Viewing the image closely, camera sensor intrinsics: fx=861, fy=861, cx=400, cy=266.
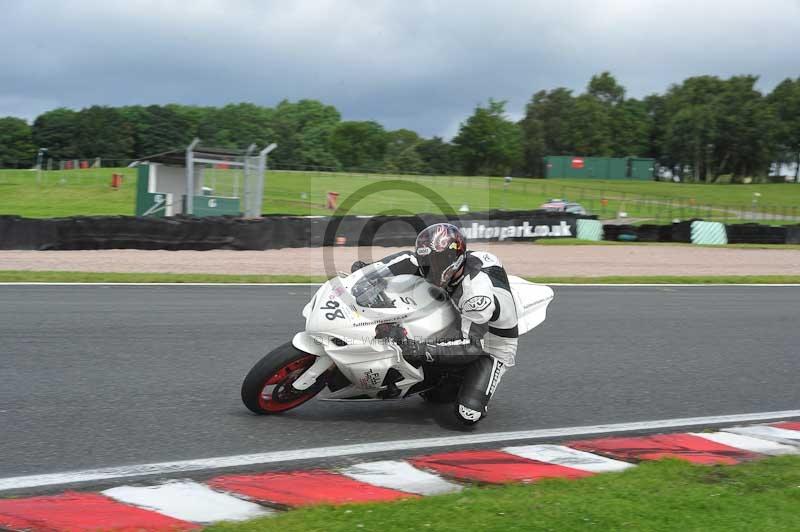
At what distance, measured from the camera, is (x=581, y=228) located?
2883cm

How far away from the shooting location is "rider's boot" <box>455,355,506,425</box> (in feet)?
19.3

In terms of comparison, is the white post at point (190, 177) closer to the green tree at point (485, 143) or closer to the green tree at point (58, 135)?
the green tree at point (485, 143)

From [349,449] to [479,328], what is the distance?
1.21 m

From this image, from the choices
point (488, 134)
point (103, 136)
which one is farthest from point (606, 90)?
point (103, 136)

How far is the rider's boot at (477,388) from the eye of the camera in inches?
232

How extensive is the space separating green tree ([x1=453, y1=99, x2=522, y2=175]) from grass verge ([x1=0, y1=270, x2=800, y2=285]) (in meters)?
78.4

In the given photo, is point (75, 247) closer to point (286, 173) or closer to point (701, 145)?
point (286, 173)

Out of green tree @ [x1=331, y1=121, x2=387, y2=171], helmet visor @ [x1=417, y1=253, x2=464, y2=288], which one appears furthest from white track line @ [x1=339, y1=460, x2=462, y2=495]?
green tree @ [x1=331, y1=121, x2=387, y2=171]

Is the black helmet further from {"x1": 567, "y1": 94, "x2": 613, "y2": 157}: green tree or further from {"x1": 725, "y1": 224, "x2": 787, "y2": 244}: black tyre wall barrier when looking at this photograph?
{"x1": 567, "y1": 94, "x2": 613, "y2": 157}: green tree

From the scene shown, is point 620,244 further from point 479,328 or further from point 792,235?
point 479,328

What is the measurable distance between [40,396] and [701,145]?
4325 inches

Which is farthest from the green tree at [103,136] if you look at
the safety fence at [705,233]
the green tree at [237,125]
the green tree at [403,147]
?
the safety fence at [705,233]

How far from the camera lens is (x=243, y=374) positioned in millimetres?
7484

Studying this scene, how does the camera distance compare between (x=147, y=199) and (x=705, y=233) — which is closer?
(x=147, y=199)
